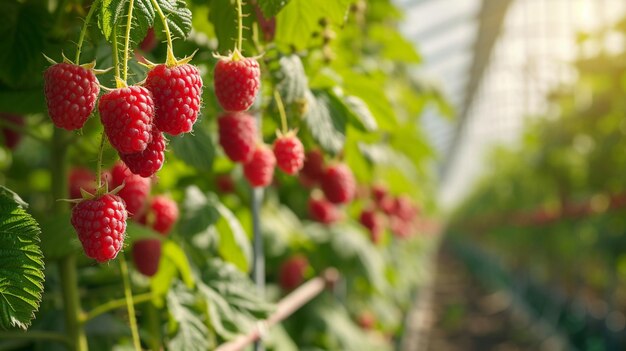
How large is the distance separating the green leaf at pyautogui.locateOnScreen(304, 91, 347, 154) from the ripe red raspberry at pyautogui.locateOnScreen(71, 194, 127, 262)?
0.67 metres

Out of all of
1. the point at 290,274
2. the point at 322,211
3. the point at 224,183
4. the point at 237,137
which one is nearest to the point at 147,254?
the point at 237,137

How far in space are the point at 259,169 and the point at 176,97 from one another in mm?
653

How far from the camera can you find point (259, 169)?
4.78 ft

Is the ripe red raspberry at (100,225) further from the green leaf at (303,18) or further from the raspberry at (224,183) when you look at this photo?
the raspberry at (224,183)

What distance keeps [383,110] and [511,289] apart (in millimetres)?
11788

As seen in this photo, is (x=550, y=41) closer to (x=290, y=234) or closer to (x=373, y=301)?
(x=373, y=301)

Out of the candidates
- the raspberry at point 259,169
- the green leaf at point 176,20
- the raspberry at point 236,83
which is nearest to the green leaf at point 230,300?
the raspberry at point 259,169

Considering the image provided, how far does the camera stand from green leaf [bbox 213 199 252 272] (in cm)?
178

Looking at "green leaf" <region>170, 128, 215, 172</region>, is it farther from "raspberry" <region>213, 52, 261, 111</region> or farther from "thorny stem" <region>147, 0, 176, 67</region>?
"thorny stem" <region>147, 0, 176, 67</region>

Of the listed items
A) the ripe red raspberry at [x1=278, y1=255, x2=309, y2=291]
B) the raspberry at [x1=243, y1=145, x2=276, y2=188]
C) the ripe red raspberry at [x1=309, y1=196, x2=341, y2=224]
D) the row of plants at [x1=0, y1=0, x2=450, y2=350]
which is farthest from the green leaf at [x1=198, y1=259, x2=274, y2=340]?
the ripe red raspberry at [x1=278, y1=255, x2=309, y2=291]

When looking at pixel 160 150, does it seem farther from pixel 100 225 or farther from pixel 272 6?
pixel 272 6

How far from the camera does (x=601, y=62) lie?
635 centimetres

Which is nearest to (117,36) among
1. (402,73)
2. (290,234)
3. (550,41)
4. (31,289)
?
(31,289)

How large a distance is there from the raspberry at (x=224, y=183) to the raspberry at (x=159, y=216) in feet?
2.51
